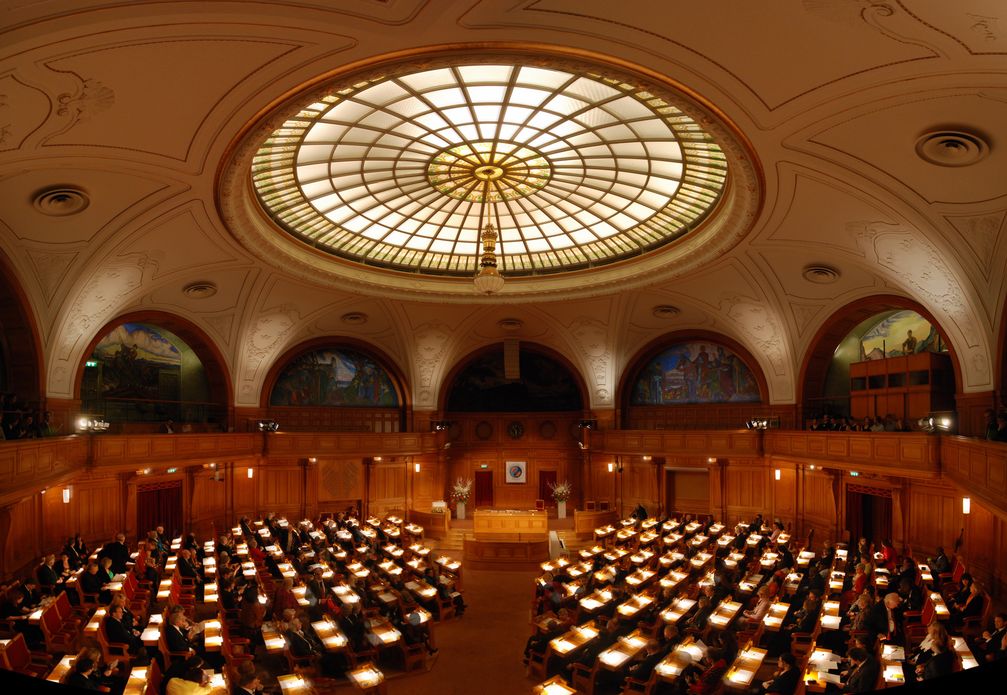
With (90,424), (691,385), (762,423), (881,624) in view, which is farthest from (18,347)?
(691,385)

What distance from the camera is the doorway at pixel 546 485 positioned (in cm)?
2892

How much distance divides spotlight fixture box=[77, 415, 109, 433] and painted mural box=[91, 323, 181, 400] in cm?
266

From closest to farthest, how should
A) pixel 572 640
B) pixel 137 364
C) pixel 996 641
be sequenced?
pixel 996 641, pixel 572 640, pixel 137 364

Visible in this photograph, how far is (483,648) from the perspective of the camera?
13234 mm

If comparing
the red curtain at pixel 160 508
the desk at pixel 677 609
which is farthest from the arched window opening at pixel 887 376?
the red curtain at pixel 160 508

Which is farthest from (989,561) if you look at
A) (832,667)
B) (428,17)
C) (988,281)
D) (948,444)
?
(428,17)

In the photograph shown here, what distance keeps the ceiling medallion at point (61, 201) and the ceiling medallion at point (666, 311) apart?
17.4 m

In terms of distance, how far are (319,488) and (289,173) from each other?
14563 mm

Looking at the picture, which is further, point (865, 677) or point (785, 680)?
point (785, 680)

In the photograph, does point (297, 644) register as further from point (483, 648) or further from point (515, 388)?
point (515, 388)

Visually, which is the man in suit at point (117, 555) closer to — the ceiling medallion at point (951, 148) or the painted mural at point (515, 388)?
the painted mural at point (515, 388)

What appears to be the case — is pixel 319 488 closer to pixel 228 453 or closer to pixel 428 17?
pixel 228 453

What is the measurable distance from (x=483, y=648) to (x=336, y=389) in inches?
627

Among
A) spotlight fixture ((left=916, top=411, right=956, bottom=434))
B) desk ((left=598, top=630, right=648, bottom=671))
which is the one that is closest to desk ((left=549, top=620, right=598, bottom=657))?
desk ((left=598, top=630, right=648, bottom=671))
